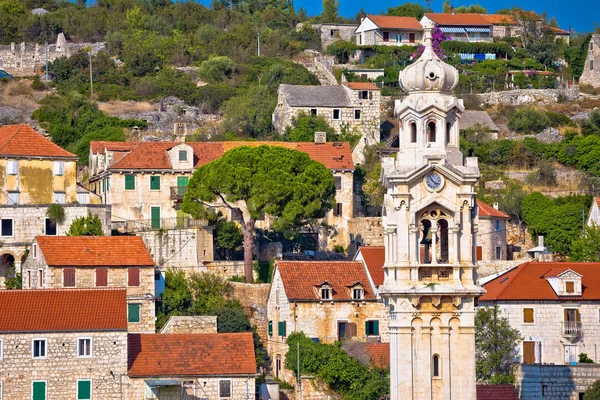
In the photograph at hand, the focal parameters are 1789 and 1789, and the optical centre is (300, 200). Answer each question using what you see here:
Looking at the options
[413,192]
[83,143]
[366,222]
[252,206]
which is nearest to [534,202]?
[366,222]

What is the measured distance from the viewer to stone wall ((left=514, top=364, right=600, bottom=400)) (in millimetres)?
71750

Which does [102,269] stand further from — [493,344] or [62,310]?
[493,344]

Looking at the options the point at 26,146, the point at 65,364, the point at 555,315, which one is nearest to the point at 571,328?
the point at 555,315

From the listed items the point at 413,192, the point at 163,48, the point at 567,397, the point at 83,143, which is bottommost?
the point at 567,397

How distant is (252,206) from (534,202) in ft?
65.6

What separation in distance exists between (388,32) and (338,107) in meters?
29.9

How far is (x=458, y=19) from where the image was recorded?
482 feet

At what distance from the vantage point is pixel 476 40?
146 m

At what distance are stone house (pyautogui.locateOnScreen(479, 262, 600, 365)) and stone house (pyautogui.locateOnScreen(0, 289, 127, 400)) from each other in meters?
16.7

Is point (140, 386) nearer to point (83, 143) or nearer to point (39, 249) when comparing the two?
point (39, 249)

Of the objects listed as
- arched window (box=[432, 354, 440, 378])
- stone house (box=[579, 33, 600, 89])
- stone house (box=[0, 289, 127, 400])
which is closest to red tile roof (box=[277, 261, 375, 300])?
stone house (box=[0, 289, 127, 400])

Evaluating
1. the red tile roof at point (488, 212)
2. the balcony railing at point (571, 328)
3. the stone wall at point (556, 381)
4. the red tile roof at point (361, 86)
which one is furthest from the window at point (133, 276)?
the red tile roof at point (361, 86)

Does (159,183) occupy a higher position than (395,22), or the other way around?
(395,22)

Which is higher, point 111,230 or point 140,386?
point 111,230
